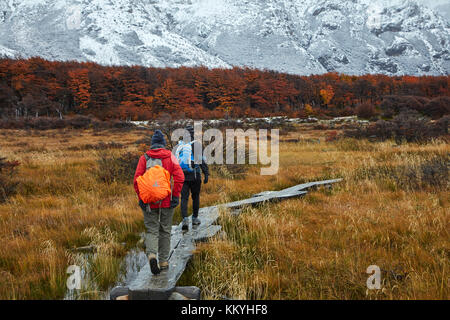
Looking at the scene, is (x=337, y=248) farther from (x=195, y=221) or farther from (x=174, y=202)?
(x=195, y=221)

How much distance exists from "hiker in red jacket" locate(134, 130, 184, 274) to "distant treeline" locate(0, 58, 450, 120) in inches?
1851

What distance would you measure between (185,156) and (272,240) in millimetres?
2098

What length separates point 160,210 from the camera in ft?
12.4

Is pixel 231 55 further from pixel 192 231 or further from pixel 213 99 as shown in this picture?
pixel 192 231

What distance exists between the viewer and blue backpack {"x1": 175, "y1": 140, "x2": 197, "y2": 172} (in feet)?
16.7

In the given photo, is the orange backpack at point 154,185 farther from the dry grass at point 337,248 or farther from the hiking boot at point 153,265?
the dry grass at point 337,248

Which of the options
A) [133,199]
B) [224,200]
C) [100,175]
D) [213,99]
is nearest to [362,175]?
[224,200]

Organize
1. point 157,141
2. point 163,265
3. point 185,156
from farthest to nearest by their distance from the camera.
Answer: point 185,156 < point 157,141 < point 163,265

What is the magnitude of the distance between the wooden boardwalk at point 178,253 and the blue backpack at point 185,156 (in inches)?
46.3

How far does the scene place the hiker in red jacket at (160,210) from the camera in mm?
3684

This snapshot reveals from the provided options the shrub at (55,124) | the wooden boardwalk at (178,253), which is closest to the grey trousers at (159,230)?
the wooden boardwalk at (178,253)

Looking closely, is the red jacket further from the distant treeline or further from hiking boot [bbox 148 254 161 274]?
the distant treeline

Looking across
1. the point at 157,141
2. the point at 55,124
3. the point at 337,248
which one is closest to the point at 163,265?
the point at 157,141

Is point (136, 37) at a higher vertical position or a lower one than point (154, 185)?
higher
